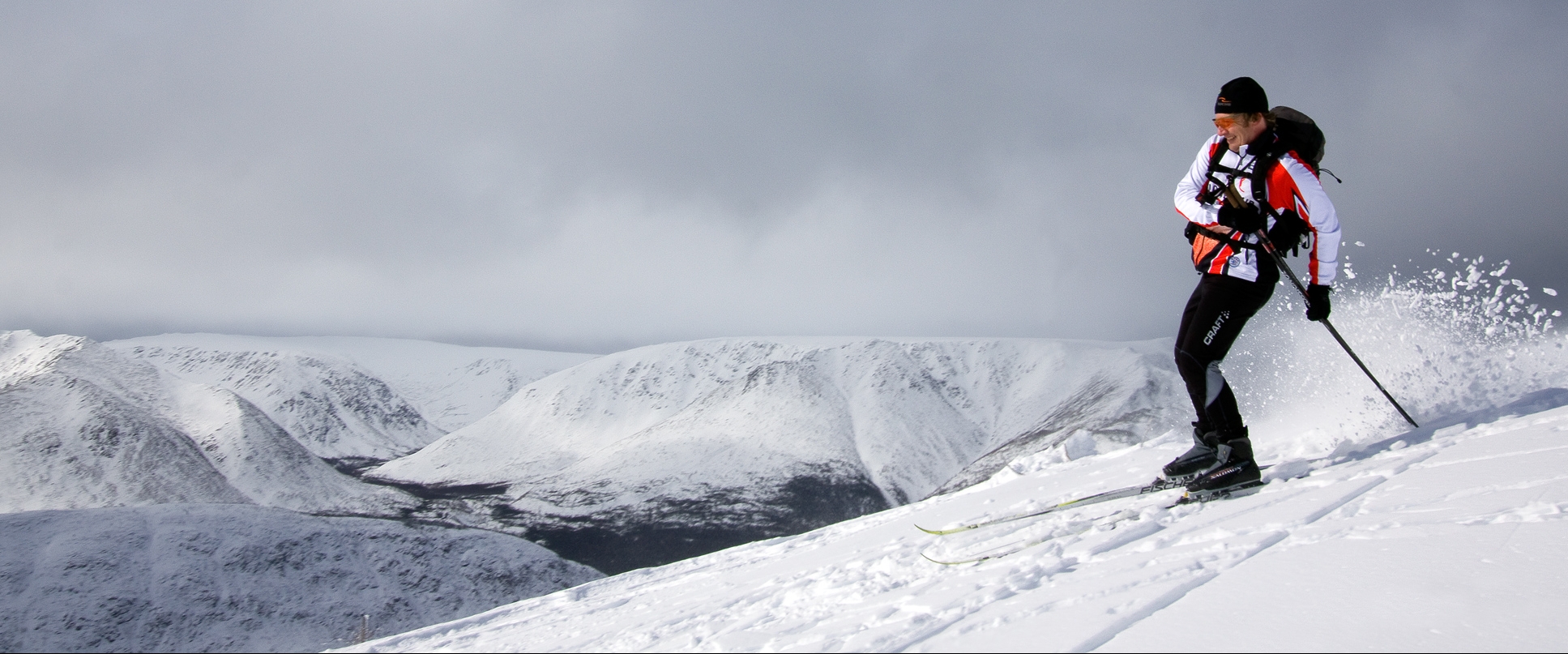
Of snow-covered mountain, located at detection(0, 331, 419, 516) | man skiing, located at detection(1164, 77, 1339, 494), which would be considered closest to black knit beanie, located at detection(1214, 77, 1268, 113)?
man skiing, located at detection(1164, 77, 1339, 494)

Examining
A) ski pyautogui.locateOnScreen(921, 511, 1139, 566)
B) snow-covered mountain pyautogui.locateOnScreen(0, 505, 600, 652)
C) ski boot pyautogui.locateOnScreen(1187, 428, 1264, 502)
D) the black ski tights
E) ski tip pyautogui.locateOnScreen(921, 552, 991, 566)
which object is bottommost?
snow-covered mountain pyautogui.locateOnScreen(0, 505, 600, 652)

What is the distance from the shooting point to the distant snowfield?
3.90 metres

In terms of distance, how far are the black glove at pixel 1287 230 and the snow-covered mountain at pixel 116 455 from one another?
192261 mm

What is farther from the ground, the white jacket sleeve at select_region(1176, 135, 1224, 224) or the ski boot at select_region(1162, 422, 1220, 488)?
the white jacket sleeve at select_region(1176, 135, 1224, 224)

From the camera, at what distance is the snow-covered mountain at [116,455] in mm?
154375

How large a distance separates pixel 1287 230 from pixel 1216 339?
1155 mm

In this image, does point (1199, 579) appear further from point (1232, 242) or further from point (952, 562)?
point (1232, 242)

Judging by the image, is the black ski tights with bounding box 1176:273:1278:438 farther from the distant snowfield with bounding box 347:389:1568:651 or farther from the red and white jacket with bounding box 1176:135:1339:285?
the distant snowfield with bounding box 347:389:1568:651

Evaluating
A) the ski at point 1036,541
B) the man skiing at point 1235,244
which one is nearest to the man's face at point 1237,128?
the man skiing at point 1235,244

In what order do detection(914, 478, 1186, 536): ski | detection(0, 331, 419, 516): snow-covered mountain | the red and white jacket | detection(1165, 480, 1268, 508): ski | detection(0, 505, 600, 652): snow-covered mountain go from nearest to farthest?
detection(1165, 480, 1268, 508): ski → the red and white jacket → detection(914, 478, 1186, 536): ski → detection(0, 505, 600, 652): snow-covered mountain → detection(0, 331, 419, 516): snow-covered mountain

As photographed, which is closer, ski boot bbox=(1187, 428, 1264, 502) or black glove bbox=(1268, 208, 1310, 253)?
ski boot bbox=(1187, 428, 1264, 502)

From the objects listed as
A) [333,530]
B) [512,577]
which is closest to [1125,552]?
[512,577]

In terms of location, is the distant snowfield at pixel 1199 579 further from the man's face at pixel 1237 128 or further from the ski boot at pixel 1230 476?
the man's face at pixel 1237 128

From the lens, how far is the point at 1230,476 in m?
7.26
